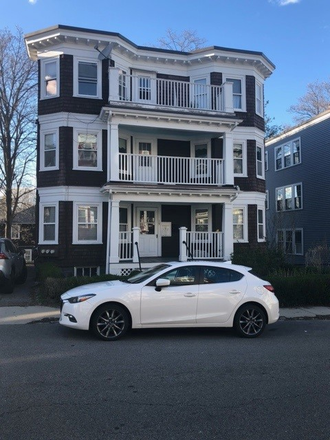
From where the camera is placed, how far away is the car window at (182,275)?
7336 millimetres

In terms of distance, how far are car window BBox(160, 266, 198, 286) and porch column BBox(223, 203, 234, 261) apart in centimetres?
734

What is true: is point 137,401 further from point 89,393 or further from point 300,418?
point 300,418

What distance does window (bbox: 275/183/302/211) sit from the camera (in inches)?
1000

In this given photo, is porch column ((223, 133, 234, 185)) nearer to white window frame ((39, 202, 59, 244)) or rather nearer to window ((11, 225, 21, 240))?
white window frame ((39, 202, 59, 244))

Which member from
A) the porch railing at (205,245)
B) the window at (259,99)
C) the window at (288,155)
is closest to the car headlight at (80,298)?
the porch railing at (205,245)

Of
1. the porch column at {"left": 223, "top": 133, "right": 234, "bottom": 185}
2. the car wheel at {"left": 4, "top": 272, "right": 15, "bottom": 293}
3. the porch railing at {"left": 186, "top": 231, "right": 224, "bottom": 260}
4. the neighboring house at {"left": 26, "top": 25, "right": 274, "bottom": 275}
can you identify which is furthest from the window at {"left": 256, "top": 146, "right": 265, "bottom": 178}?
the car wheel at {"left": 4, "top": 272, "right": 15, "bottom": 293}

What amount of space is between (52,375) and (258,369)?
2.82m

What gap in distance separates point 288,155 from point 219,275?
21.1 metres

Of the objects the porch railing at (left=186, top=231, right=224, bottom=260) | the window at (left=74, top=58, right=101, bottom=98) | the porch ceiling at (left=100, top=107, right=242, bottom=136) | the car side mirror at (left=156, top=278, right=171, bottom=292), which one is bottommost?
the car side mirror at (left=156, top=278, right=171, bottom=292)

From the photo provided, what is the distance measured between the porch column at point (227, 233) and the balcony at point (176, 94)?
393 cm

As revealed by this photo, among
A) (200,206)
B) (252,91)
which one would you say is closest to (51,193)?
(200,206)

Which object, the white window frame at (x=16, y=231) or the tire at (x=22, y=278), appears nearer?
the tire at (x=22, y=278)

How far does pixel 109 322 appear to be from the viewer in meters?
6.95

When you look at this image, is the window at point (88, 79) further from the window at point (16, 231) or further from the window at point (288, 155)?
the window at point (16, 231)
